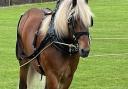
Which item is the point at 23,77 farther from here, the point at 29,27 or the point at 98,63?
the point at 98,63

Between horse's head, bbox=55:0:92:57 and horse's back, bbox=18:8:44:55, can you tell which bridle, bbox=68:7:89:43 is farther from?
horse's back, bbox=18:8:44:55

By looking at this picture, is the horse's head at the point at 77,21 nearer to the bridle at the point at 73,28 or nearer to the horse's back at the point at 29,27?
the bridle at the point at 73,28

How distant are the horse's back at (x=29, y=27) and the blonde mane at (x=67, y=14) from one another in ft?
3.76

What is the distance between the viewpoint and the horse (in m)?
6.41

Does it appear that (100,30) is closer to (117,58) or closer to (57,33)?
(117,58)

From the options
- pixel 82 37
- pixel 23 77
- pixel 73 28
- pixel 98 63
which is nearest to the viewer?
pixel 82 37

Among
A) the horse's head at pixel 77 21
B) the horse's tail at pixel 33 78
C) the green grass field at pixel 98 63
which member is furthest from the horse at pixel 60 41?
the green grass field at pixel 98 63

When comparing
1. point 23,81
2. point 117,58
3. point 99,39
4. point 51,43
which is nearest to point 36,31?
point 51,43

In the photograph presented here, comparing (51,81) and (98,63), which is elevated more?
(51,81)

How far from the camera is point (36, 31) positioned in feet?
25.6

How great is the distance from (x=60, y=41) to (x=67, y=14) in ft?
1.76

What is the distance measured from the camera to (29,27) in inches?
333

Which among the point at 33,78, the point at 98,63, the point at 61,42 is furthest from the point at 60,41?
the point at 98,63

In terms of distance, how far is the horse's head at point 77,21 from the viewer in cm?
632
